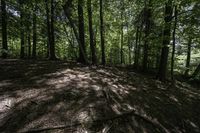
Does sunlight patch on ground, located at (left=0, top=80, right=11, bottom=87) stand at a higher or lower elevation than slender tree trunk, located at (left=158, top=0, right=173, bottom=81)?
lower

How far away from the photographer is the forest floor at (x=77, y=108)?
15.5ft

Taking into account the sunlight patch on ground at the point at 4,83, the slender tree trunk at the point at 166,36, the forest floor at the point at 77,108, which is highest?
the slender tree trunk at the point at 166,36

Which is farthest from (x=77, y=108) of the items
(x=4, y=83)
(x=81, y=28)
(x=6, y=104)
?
(x=81, y=28)

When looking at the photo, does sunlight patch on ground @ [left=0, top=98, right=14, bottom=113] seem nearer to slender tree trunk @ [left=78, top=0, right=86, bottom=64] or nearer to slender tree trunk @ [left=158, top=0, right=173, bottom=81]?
slender tree trunk @ [left=78, top=0, right=86, bottom=64]

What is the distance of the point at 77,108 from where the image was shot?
5473 millimetres

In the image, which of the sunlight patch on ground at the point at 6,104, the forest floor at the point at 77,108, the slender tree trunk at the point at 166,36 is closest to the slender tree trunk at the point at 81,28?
the slender tree trunk at the point at 166,36

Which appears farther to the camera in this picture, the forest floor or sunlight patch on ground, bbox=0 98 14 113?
sunlight patch on ground, bbox=0 98 14 113

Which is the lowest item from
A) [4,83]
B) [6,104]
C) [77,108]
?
[77,108]

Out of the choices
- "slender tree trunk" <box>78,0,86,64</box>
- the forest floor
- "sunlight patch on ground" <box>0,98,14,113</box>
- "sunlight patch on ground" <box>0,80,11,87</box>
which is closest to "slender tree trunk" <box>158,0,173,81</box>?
the forest floor

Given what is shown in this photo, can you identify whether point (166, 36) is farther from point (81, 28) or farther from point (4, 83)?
point (4, 83)

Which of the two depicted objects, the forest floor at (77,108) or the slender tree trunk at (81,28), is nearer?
the forest floor at (77,108)

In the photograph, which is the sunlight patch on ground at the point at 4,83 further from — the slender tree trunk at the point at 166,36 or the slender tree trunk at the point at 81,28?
the slender tree trunk at the point at 166,36

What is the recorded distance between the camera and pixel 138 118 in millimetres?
6047

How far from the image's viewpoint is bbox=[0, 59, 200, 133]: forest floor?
472 cm
